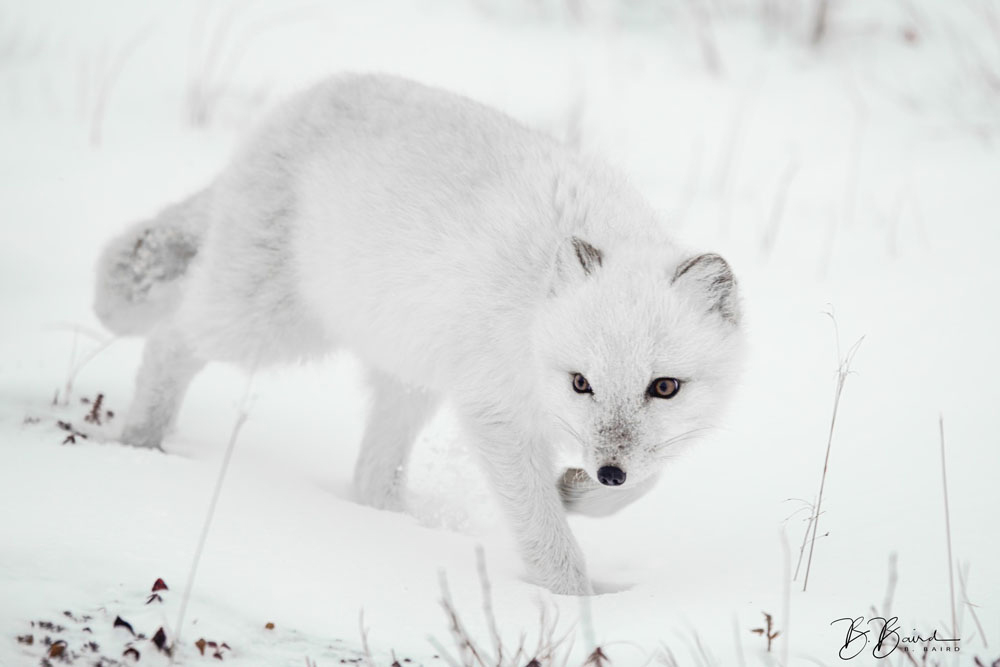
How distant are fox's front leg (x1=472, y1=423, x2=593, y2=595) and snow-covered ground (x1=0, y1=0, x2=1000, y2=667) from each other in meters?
0.14

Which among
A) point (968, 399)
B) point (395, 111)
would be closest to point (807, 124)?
point (968, 399)

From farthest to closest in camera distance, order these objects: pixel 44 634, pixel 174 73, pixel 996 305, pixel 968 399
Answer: pixel 174 73
pixel 996 305
pixel 968 399
pixel 44 634

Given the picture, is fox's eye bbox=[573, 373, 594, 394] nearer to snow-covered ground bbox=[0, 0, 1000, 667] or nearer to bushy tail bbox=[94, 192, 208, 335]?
snow-covered ground bbox=[0, 0, 1000, 667]

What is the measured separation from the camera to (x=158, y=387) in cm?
397

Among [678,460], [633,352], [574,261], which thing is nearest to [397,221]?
[574,261]

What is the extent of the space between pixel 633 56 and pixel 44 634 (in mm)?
7519

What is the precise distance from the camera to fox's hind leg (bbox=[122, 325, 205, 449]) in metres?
3.94

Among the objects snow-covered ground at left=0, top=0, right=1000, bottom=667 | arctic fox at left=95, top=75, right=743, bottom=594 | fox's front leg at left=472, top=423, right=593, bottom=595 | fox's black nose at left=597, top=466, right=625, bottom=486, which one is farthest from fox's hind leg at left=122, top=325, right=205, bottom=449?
fox's black nose at left=597, top=466, right=625, bottom=486

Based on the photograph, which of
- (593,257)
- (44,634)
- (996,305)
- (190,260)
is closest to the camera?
(44,634)

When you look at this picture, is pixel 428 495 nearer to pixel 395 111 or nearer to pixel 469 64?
pixel 395 111

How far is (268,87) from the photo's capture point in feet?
25.3

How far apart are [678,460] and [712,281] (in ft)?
1.92

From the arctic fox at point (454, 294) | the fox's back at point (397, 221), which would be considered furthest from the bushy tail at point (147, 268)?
the fox's back at point (397, 221)

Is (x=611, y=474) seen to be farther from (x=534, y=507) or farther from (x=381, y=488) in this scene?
(x=381, y=488)
